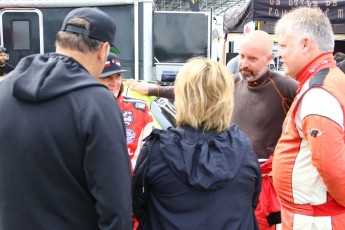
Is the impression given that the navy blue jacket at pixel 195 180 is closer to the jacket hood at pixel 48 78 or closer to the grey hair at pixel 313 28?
the jacket hood at pixel 48 78

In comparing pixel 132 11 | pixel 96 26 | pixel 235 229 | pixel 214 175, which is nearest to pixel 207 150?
pixel 214 175

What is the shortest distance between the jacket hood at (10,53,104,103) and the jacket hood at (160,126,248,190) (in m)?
0.44

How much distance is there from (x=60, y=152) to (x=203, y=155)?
60 centimetres

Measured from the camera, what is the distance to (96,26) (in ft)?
5.55

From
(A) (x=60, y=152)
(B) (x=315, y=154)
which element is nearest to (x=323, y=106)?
(B) (x=315, y=154)

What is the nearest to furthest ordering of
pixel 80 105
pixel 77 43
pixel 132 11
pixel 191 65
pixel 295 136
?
pixel 80 105 → pixel 77 43 → pixel 191 65 → pixel 295 136 → pixel 132 11

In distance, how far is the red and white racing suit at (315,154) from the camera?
78.7 inches

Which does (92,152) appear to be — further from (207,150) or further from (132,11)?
(132,11)

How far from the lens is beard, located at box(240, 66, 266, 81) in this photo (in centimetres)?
307

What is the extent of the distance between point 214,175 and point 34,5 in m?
5.17

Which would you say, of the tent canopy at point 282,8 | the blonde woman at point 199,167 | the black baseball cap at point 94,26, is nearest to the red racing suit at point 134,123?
the blonde woman at point 199,167

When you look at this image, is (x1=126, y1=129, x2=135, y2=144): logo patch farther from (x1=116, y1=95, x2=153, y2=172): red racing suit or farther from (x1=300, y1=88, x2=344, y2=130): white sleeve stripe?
(x1=300, y1=88, x2=344, y2=130): white sleeve stripe

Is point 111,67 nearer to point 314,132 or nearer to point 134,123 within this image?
point 134,123

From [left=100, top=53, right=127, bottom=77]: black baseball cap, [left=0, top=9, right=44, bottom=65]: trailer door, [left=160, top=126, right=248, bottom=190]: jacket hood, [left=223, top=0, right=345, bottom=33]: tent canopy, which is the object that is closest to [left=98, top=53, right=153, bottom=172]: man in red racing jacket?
[left=100, top=53, right=127, bottom=77]: black baseball cap
